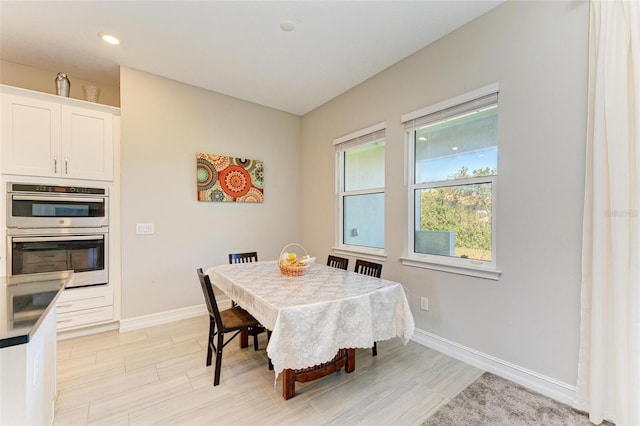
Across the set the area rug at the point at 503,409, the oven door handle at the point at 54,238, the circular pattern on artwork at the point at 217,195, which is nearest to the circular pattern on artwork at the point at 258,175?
the circular pattern on artwork at the point at 217,195

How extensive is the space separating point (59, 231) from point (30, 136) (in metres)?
0.94

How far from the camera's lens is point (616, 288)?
1.62m

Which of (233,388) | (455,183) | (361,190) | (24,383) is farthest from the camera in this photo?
(361,190)

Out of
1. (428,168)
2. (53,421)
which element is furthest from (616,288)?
(53,421)

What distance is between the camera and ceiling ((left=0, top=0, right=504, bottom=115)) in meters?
2.25

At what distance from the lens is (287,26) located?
245 centimetres

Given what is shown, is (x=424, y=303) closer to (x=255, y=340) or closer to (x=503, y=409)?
(x=503, y=409)

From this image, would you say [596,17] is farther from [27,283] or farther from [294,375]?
[27,283]

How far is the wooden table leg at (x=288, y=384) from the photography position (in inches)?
75.4

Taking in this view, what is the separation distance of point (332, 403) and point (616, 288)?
1893mm

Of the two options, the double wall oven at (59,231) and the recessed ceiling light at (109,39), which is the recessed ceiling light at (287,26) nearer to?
the recessed ceiling light at (109,39)

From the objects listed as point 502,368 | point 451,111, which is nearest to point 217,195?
point 451,111

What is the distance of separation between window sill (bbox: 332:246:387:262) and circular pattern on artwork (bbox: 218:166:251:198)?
1.55 metres

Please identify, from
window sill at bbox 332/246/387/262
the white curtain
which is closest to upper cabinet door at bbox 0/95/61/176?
window sill at bbox 332/246/387/262
